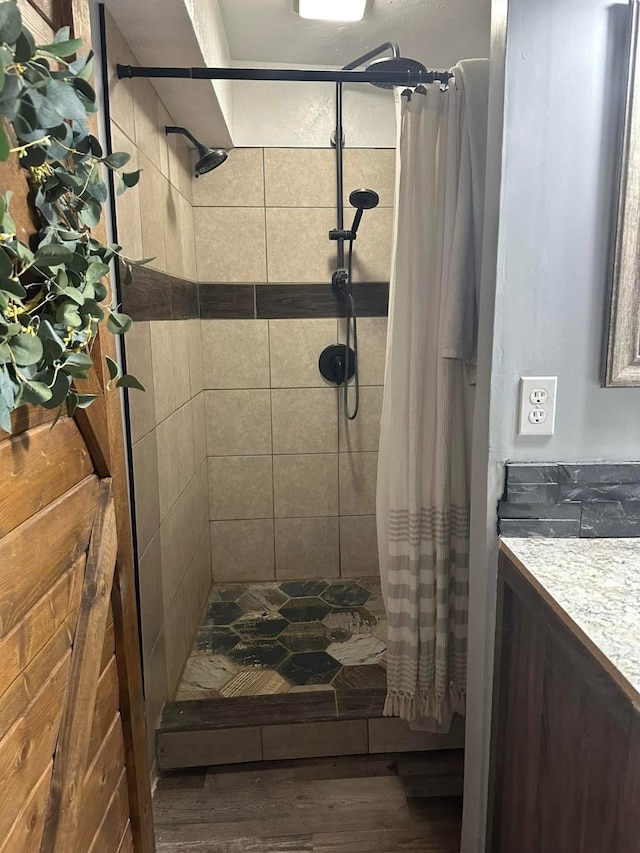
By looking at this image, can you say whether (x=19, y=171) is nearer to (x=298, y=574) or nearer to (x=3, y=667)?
(x=3, y=667)

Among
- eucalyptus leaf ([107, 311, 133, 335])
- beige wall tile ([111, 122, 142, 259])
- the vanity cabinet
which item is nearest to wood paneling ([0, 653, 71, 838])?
eucalyptus leaf ([107, 311, 133, 335])

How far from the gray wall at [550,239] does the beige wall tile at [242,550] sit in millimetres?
1681

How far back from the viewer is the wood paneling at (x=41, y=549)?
78 cm

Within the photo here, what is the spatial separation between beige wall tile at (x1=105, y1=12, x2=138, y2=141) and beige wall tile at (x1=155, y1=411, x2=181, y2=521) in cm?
88

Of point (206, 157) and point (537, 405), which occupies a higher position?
point (206, 157)

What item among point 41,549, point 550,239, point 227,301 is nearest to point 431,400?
point 550,239

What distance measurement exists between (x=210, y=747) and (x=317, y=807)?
14.5 inches

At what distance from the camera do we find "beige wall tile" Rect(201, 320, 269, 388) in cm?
267

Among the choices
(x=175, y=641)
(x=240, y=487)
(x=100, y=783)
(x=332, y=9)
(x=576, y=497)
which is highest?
(x=332, y=9)

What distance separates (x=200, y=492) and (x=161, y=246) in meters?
1.11

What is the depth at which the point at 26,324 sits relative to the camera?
78 centimetres

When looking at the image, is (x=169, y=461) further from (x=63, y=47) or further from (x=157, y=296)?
(x=63, y=47)

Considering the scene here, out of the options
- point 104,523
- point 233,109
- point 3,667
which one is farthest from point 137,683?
point 233,109

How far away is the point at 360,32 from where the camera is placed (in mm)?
2166
